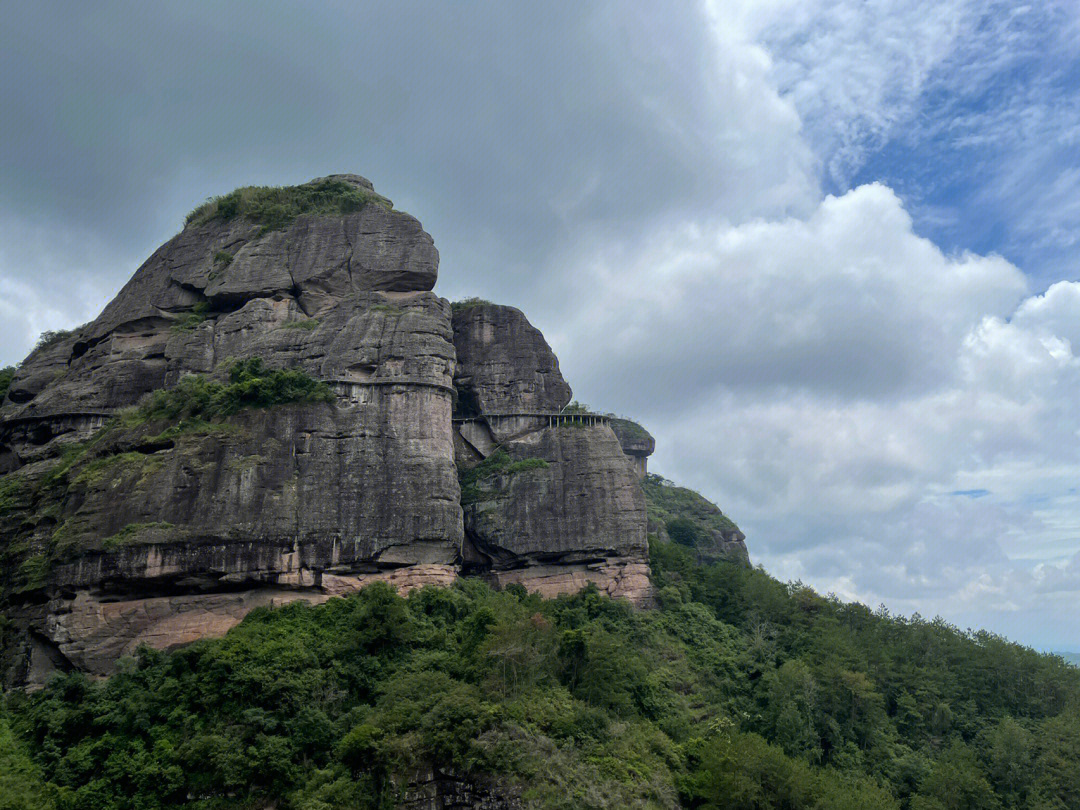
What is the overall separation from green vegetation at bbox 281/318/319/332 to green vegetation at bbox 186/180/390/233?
22.1 feet

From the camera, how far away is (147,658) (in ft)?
Result: 95.1

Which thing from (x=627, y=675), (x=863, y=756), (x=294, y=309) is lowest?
(x=863, y=756)

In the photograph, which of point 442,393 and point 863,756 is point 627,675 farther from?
point 442,393

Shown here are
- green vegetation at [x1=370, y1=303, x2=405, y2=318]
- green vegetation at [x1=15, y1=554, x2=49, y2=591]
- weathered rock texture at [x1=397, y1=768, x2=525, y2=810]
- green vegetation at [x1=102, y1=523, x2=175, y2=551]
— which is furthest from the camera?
green vegetation at [x1=370, y1=303, x2=405, y2=318]

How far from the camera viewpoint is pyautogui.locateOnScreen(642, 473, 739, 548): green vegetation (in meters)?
69.1

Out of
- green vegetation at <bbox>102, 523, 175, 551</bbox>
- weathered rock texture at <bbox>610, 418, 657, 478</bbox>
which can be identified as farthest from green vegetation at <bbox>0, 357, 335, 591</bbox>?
weathered rock texture at <bbox>610, 418, 657, 478</bbox>

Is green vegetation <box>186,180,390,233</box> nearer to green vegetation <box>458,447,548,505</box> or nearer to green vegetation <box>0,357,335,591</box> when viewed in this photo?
green vegetation <box>0,357,335,591</box>

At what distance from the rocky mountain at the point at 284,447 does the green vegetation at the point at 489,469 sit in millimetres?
106

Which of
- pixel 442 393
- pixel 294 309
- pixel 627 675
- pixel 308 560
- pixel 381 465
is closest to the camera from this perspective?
pixel 627 675

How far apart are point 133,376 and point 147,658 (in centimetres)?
1536

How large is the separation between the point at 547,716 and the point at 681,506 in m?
51.1

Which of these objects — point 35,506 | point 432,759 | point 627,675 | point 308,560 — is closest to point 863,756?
point 627,675

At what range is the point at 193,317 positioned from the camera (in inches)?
1631

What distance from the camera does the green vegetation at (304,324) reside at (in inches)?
1543
